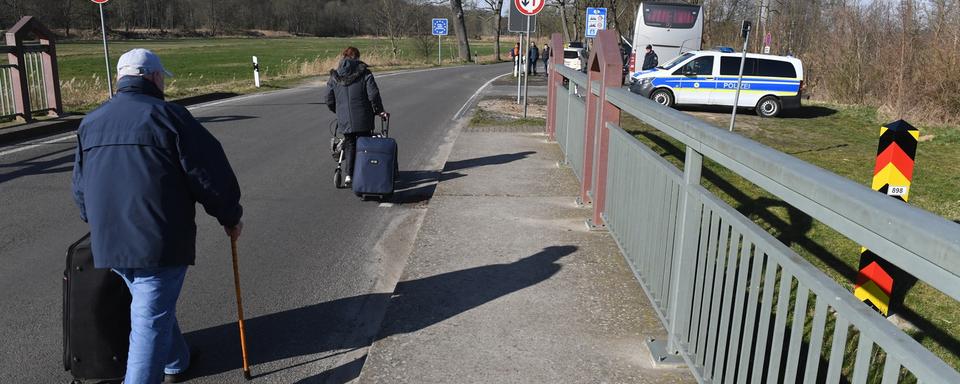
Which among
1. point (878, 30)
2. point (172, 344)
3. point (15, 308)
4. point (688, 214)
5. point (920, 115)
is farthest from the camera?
point (878, 30)

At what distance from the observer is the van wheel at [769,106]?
19625 millimetres

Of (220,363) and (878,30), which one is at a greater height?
(878,30)

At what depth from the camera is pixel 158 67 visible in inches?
135

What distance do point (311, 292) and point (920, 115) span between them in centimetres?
1669

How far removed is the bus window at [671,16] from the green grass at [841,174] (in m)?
8.62

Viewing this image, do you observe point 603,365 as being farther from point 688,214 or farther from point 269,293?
point 269,293

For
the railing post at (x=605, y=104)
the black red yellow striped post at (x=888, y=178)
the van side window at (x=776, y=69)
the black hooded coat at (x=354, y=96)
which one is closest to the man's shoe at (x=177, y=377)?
the railing post at (x=605, y=104)

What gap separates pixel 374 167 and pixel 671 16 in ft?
76.3

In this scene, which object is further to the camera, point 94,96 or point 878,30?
point 878,30

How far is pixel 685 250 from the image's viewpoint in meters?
3.40

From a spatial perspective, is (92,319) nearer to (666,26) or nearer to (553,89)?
(553,89)

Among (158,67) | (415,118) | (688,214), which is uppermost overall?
(158,67)

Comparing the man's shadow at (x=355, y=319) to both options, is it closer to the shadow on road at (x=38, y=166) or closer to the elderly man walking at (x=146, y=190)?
the elderly man walking at (x=146, y=190)

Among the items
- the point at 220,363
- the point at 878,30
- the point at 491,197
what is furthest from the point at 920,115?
the point at 220,363
